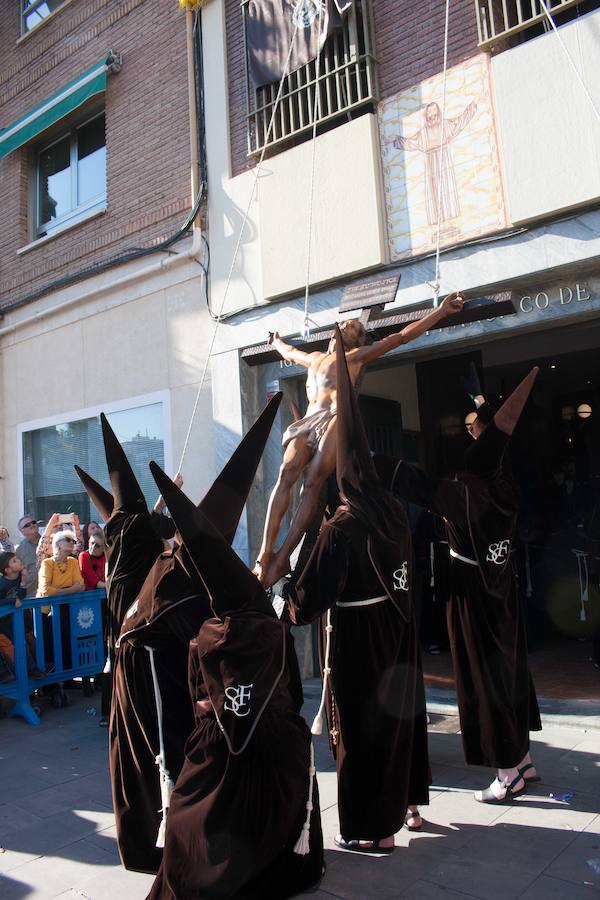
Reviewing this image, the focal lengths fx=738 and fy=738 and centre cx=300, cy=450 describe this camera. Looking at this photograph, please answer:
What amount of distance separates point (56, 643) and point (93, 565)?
97 centimetres

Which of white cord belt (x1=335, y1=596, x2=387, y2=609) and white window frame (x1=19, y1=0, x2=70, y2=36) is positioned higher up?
white window frame (x1=19, y1=0, x2=70, y2=36)

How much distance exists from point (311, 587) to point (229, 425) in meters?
4.56

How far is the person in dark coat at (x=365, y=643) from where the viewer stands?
3566 mm

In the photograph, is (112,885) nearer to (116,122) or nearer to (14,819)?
(14,819)

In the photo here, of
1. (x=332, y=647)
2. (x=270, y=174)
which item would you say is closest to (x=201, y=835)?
(x=332, y=647)

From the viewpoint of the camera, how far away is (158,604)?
3.29 m

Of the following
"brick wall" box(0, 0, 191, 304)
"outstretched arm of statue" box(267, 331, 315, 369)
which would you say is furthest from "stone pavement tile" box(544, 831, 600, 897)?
"brick wall" box(0, 0, 191, 304)

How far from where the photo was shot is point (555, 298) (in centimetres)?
593

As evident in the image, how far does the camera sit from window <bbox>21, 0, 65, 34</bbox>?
1099 centimetres

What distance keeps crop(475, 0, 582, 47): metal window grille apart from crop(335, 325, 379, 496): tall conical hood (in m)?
4.05

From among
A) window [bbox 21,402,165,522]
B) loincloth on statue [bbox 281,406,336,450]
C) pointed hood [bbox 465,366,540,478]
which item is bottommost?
pointed hood [bbox 465,366,540,478]

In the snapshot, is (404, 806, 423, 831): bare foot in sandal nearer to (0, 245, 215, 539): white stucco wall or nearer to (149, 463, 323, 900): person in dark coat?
(149, 463, 323, 900): person in dark coat

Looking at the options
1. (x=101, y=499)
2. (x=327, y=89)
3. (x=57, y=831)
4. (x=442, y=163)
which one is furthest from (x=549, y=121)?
(x=57, y=831)

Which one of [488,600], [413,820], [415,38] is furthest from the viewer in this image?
[415,38]
